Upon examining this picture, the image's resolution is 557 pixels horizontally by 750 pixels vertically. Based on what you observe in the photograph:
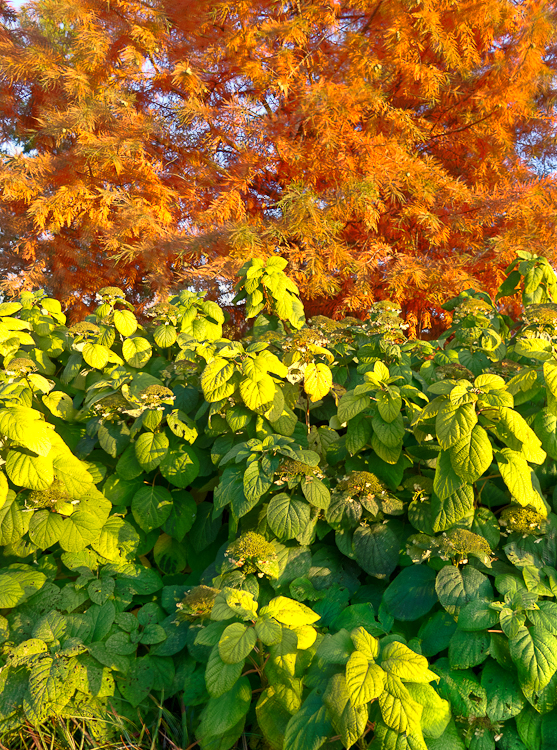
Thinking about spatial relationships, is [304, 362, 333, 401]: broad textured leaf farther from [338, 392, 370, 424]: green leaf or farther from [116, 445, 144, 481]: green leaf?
[116, 445, 144, 481]: green leaf

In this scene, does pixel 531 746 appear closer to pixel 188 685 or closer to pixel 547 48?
pixel 188 685

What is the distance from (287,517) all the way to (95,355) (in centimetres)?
111

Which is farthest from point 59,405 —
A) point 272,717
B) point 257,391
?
point 272,717

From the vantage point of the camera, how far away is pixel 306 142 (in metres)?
3.80

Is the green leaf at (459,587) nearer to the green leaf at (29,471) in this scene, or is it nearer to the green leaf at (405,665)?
the green leaf at (405,665)

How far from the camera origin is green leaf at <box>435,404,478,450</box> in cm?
132

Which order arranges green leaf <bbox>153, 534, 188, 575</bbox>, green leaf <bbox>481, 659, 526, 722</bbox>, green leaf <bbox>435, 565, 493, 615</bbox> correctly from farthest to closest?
green leaf <bbox>153, 534, 188, 575</bbox>, green leaf <bbox>435, 565, 493, 615</bbox>, green leaf <bbox>481, 659, 526, 722</bbox>

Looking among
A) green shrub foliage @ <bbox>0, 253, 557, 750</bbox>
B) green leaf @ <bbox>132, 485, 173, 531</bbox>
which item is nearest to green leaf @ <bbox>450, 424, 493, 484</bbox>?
green shrub foliage @ <bbox>0, 253, 557, 750</bbox>

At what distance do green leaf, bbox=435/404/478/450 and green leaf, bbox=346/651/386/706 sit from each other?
0.57 metres

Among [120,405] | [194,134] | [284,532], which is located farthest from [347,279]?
[284,532]

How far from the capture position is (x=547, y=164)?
4570 millimetres

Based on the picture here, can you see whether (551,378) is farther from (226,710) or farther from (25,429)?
→ (25,429)

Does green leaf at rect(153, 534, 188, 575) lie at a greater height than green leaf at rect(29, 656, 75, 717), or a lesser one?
greater

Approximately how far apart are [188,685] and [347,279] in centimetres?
291
